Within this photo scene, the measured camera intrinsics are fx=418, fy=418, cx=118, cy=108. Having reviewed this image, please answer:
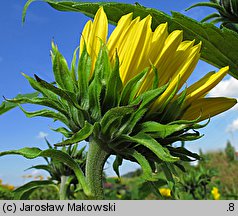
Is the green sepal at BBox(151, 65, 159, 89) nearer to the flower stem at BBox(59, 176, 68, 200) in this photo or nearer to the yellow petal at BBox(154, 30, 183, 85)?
the yellow petal at BBox(154, 30, 183, 85)

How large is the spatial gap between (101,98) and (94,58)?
79 mm

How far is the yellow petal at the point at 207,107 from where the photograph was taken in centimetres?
77

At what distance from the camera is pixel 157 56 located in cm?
74

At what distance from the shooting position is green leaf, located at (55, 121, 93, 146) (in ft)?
2.26

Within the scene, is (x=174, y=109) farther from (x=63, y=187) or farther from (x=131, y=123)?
(x=63, y=187)

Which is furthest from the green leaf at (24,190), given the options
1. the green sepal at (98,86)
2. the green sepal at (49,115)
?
the green sepal at (98,86)

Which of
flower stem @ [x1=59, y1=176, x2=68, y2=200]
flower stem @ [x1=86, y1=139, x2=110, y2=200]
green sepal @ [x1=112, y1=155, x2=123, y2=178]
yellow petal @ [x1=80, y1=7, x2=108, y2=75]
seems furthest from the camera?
flower stem @ [x1=59, y1=176, x2=68, y2=200]

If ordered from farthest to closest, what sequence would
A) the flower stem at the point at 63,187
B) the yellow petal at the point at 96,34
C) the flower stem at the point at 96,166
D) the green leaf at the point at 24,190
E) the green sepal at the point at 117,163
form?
the flower stem at the point at 63,187
the green leaf at the point at 24,190
the green sepal at the point at 117,163
the yellow petal at the point at 96,34
the flower stem at the point at 96,166

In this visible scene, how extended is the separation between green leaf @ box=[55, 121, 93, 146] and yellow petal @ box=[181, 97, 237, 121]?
0.18 metres

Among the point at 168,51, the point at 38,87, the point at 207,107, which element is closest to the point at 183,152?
the point at 207,107

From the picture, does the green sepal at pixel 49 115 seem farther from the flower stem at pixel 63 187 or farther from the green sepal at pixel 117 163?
the flower stem at pixel 63 187

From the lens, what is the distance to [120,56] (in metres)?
0.75

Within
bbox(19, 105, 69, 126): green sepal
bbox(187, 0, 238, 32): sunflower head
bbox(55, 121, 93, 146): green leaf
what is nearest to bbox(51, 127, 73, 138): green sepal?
bbox(19, 105, 69, 126): green sepal
